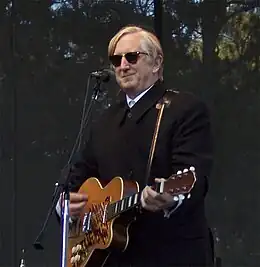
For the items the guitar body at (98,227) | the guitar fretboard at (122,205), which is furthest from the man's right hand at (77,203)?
the guitar fretboard at (122,205)

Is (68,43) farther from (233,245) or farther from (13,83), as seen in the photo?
(233,245)

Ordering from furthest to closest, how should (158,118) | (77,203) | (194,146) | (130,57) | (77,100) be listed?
1. (77,100)
2. (77,203)
3. (130,57)
4. (158,118)
5. (194,146)

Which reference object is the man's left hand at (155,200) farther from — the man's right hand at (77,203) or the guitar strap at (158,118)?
the man's right hand at (77,203)

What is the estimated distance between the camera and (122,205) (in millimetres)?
2492

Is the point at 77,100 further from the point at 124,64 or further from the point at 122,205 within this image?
the point at 122,205

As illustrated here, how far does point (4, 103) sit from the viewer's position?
452 cm

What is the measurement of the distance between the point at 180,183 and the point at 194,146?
0.79 feet

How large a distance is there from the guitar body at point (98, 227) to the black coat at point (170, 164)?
0.05m

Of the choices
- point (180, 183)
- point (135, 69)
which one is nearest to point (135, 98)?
point (135, 69)

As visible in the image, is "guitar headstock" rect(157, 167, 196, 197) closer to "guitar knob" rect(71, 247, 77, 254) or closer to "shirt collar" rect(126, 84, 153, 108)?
"shirt collar" rect(126, 84, 153, 108)

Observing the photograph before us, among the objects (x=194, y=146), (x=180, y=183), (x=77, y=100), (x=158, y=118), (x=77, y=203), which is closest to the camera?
(x=180, y=183)

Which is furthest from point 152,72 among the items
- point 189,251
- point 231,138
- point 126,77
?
point 231,138

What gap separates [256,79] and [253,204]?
76cm

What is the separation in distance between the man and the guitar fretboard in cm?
5
